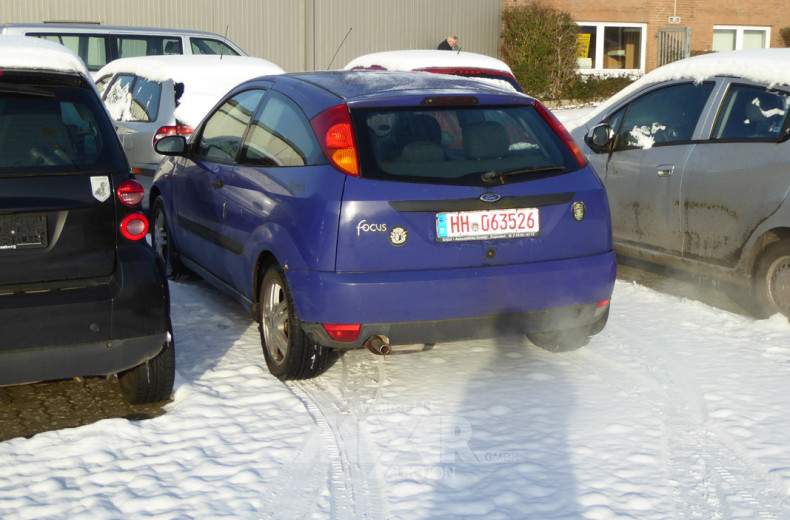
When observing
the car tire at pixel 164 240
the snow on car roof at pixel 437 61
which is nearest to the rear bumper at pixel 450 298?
the car tire at pixel 164 240

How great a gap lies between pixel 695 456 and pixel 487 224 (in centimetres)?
143

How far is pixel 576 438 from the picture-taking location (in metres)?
4.46

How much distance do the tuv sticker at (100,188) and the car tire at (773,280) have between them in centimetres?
413

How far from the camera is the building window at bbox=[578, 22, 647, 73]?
30094 mm

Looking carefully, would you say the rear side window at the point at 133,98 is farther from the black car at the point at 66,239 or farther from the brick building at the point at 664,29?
the brick building at the point at 664,29

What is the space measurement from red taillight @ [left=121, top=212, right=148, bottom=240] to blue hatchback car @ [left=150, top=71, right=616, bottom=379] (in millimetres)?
757

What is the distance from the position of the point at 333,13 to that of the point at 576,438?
2368 cm

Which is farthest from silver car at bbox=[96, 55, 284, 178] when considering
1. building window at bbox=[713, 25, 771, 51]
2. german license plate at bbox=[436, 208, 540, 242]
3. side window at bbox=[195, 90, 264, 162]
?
building window at bbox=[713, 25, 771, 51]

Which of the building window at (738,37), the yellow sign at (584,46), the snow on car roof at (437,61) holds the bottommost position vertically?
the snow on car roof at (437,61)

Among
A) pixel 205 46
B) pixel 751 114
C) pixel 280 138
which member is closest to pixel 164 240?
pixel 280 138

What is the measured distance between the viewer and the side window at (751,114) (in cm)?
643

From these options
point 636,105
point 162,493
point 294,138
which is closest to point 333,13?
point 636,105

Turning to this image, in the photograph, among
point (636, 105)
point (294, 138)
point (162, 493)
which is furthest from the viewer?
point (636, 105)

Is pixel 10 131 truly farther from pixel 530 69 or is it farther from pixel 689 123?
pixel 530 69
